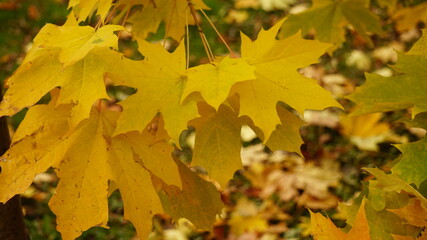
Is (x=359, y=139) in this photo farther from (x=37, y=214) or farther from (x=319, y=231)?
(x=319, y=231)

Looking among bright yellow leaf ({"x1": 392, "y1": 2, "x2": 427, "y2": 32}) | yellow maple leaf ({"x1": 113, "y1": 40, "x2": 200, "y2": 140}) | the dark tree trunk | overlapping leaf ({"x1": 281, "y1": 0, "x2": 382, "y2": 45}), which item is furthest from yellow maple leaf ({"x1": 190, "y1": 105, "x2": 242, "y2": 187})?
bright yellow leaf ({"x1": 392, "y1": 2, "x2": 427, "y2": 32})

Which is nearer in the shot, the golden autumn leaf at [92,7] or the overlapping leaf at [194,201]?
the golden autumn leaf at [92,7]

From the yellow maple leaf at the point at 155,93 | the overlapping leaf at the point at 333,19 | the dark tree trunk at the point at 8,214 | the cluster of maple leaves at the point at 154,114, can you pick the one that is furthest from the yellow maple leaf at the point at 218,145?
the overlapping leaf at the point at 333,19

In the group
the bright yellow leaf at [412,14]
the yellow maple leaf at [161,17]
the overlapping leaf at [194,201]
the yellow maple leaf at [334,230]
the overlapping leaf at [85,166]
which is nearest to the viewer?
the yellow maple leaf at [334,230]

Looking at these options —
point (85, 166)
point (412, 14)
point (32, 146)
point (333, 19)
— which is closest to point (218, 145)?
point (85, 166)

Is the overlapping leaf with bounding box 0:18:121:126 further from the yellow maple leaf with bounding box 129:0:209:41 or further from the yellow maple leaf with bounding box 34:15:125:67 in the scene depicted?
the yellow maple leaf with bounding box 129:0:209:41

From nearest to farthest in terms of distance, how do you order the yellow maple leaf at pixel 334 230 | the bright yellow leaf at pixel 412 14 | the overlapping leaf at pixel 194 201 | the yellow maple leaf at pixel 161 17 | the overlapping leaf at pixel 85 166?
the yellow maple leaf at pixel 334 230 → the overlapping leaf at pixel 85 166 → the overlapping leaf at pixel 194 201 → the yellow maple leaf at pixel 161 17 → the bright yellow leaf at pixel 412 14

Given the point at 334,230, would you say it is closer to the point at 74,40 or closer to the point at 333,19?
the point at 74,40

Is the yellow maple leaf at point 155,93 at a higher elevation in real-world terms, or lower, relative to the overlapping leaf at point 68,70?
lower

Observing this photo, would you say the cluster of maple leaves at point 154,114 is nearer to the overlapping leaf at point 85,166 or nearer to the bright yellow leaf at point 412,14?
the overlapping leaf at point 85,166
